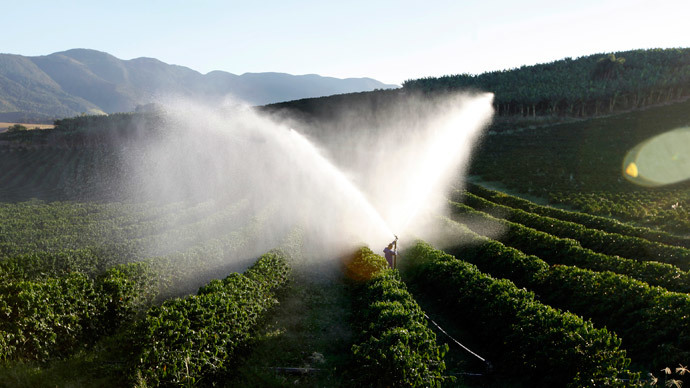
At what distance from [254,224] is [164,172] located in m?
50.1

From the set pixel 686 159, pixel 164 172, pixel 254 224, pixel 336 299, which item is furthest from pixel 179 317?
pixel 686 159

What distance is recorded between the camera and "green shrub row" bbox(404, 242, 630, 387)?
9273mm

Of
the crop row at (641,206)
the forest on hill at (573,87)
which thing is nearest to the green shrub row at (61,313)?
the crop row at (641,206)

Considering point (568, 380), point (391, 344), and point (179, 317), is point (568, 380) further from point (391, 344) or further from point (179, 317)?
Answer: point (179, 317)

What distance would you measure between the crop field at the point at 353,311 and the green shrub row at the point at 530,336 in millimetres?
57

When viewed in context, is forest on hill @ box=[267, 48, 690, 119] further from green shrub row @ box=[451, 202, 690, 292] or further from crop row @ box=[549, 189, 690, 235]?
green shrub row @ box=[451, 202, 690, 292]

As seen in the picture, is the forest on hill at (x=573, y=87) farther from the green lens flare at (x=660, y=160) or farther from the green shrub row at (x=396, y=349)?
the green shrub row at (x=396, y=349)

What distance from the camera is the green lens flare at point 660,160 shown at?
4941cm

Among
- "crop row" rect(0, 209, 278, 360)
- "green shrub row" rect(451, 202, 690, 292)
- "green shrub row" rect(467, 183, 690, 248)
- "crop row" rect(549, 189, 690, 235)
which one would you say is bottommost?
"crop row" rect(549, 189, 690, 235)

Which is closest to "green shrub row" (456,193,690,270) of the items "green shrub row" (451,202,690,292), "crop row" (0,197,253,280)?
"green shrub row" (451,202,690,292)

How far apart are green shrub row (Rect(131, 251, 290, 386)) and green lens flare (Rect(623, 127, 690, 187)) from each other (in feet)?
186

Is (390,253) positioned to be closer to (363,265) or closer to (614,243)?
(363,265)

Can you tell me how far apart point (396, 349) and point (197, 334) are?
6.14 meters

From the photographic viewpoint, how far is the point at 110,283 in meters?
15.0
